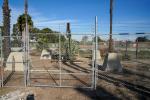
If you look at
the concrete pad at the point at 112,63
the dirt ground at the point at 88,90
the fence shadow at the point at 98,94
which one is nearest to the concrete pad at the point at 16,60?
the dirt ground at the point at 88,90

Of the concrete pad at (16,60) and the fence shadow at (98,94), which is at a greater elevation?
the concrete pad at (16,60)

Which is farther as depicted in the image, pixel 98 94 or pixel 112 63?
pixel 112 63

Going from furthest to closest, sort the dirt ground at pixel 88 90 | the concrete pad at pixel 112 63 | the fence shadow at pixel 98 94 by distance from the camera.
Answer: the concrete pad at pixel 112 63, the dirt ground at pixel 88 90, the fence shadow at pixel 98 94

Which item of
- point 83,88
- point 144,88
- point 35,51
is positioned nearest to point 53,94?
point 83,88

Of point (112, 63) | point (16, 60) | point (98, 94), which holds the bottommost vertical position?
point (98, 94)

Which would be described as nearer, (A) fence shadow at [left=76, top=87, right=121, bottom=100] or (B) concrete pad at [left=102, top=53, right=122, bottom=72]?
(A) fence shadow at [left=76, top=87, right=121, bottom=100]

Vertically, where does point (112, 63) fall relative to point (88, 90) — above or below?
above

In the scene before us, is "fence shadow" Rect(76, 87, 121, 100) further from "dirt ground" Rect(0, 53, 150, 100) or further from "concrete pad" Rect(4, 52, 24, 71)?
"concrete pad" Rect(4, 52, 24, 71)

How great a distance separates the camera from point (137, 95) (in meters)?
9.02

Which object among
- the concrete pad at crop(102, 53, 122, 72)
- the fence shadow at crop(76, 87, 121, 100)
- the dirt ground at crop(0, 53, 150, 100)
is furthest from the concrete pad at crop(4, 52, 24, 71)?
the fence shadow at crop(76, 87, 121, 100)

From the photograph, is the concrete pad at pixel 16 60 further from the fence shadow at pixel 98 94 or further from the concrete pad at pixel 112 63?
the fence shadow at pixel 98 94

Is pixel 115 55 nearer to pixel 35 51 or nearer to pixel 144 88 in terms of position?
pixel 144 88

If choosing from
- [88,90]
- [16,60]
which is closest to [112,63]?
[88,90]

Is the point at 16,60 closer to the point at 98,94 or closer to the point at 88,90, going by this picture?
the point at 88,90
